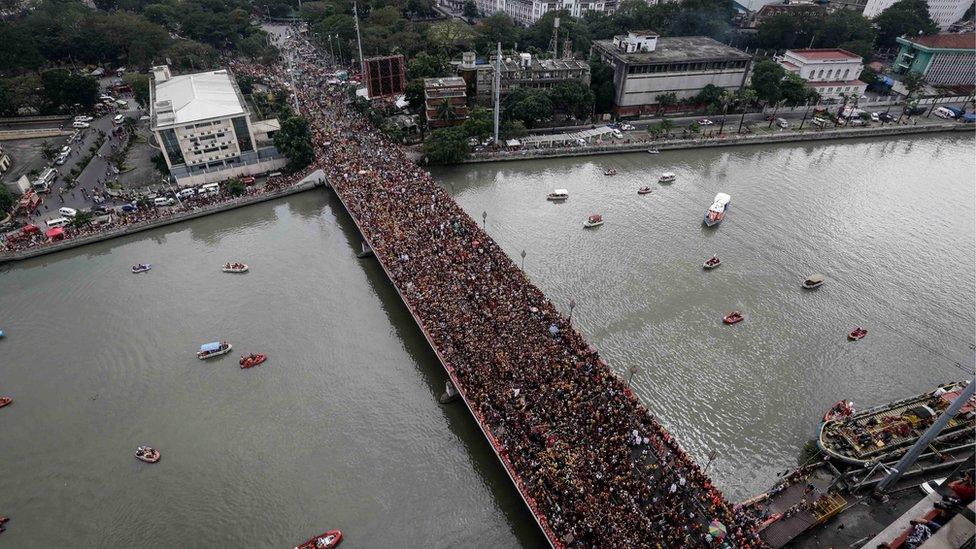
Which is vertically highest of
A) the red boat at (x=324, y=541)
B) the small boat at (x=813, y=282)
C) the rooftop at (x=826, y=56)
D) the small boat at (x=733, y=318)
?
the rooftop at (x=826, y=56)

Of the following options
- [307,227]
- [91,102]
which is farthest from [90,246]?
[91,102]

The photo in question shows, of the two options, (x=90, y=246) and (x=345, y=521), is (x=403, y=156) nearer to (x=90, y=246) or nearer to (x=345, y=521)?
(x=90, y=246)

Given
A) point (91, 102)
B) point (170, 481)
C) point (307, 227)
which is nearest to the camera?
point (170, 481)

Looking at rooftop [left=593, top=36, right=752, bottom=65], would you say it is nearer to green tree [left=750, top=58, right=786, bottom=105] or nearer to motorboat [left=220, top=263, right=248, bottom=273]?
green tree [left=750, top=58, right=786, bottom=105]

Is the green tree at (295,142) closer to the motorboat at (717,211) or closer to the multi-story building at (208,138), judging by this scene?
the multi-story building at (208,138)

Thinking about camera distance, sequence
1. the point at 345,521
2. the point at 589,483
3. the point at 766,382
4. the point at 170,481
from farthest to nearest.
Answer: the point at 766,382
the point at 170,481
the point at 345,521
the point at 589,483

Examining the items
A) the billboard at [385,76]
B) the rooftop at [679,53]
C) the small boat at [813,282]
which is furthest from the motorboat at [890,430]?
the billboard at [385,76]

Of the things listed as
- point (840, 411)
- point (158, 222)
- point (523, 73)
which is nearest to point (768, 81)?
point (523, 73)
